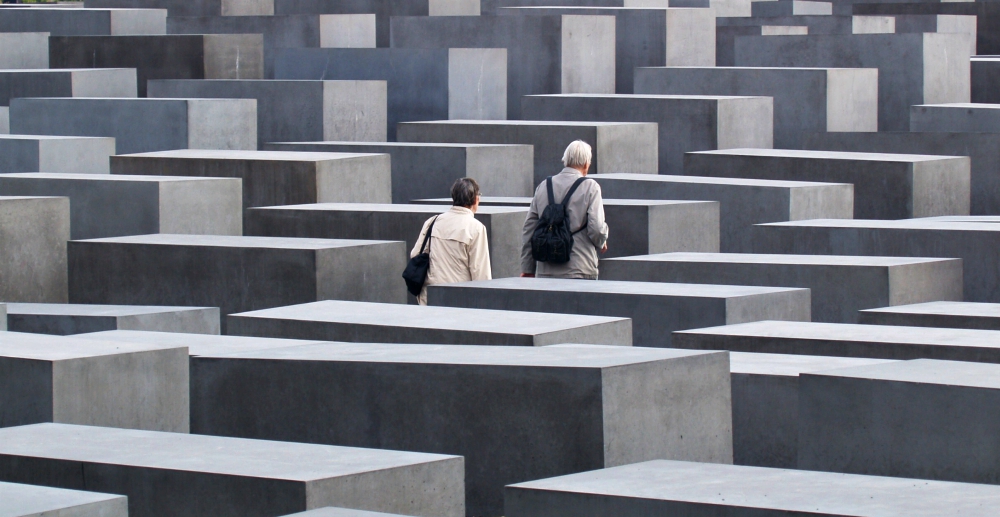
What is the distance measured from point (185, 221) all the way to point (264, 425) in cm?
465

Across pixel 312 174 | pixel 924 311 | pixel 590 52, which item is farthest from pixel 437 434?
pixel 590 52

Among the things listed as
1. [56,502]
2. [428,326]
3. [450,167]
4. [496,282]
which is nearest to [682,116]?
[450,167]

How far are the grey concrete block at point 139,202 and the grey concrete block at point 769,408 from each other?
5046mm

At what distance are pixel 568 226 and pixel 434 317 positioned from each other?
6.21 ft

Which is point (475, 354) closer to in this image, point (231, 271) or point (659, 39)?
point (231, 271)

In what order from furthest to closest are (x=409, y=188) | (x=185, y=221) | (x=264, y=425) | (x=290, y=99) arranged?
1. (x=290, y=99)
2. (x=409, y=188)
3. (x=185, y=221)
4. (x=264, y=425)

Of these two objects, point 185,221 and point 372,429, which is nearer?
point 372,429

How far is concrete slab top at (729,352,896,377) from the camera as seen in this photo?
19.9 ft

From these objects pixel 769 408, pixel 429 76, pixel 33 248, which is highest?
pixel 429 76

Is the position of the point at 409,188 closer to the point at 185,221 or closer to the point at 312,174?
the point at 312,174

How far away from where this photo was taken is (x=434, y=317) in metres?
6.95

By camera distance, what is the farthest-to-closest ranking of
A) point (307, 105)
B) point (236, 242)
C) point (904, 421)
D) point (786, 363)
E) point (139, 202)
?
point (307, 105), point (139, 202), point (236, 242), point (786, 363), point (904, 421)

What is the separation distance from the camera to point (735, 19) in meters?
23.1

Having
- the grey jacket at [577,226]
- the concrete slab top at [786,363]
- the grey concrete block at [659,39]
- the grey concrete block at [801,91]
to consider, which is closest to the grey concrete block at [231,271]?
the grey jacket at [577,226]
